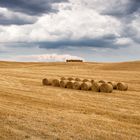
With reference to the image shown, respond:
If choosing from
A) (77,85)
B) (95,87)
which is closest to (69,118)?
(95,87)

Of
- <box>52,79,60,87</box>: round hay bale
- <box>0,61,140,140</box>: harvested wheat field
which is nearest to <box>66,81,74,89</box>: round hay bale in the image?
<box>52,79,60,87</box>: round hay bale

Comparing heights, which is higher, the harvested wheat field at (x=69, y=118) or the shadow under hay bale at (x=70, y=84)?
the shadow under hay bale at (x=70, y=84)

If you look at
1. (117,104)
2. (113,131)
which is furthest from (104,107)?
(113,131)

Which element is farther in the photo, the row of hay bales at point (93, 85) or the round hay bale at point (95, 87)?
the round hay bale at point (95, 87)

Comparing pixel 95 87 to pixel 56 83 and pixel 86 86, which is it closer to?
pixel 86 86

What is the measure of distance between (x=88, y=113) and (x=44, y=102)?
3.43m

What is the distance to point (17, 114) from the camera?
12.6 m

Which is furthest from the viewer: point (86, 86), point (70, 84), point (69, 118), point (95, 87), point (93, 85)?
point (70, 84)

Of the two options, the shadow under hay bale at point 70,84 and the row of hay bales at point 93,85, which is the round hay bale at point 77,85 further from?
the shadow under hay bale at point 70,84

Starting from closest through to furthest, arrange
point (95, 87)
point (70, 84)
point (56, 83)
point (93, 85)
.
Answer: point (95, 87), point (93, 85), point (70, 84), point (56, 83)

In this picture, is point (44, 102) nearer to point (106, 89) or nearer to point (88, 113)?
point (88, 113)

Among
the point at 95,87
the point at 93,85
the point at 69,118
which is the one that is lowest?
the point at 69,118

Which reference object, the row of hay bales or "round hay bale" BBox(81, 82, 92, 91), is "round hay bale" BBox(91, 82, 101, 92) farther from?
"round hay bale" BBox(81, 82, 92, 91)

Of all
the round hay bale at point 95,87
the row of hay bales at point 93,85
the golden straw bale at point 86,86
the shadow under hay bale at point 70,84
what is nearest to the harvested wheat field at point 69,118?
the row of hay bales at point 93,85
